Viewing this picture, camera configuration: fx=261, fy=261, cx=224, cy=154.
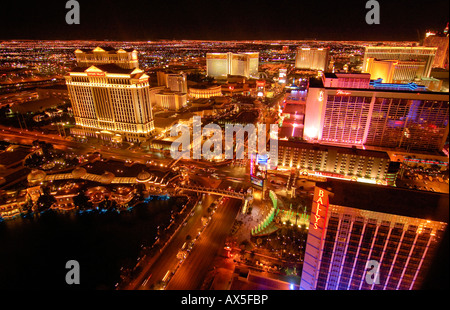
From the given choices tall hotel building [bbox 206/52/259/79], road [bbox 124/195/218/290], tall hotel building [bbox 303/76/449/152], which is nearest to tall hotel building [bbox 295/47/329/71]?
tall hotel building [bbox 206/52/259/79]

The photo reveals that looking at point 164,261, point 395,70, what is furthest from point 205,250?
point 395,70

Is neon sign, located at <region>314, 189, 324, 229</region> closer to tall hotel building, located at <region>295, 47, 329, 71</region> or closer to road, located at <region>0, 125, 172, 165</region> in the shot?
road, located at <region>0, 125, 172, 165</region>

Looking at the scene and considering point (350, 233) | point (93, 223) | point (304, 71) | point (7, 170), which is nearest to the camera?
point (350, 233)

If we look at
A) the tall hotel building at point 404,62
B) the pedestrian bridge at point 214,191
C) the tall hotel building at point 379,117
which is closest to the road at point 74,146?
the pedestrian bridge at point 214,191

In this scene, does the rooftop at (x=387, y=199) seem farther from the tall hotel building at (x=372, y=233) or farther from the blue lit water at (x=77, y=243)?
the blue lit water at (x=77, y=243)

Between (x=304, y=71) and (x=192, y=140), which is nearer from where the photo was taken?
(x=192, y=140)

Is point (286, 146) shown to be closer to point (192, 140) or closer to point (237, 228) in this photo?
point (237, 228)
